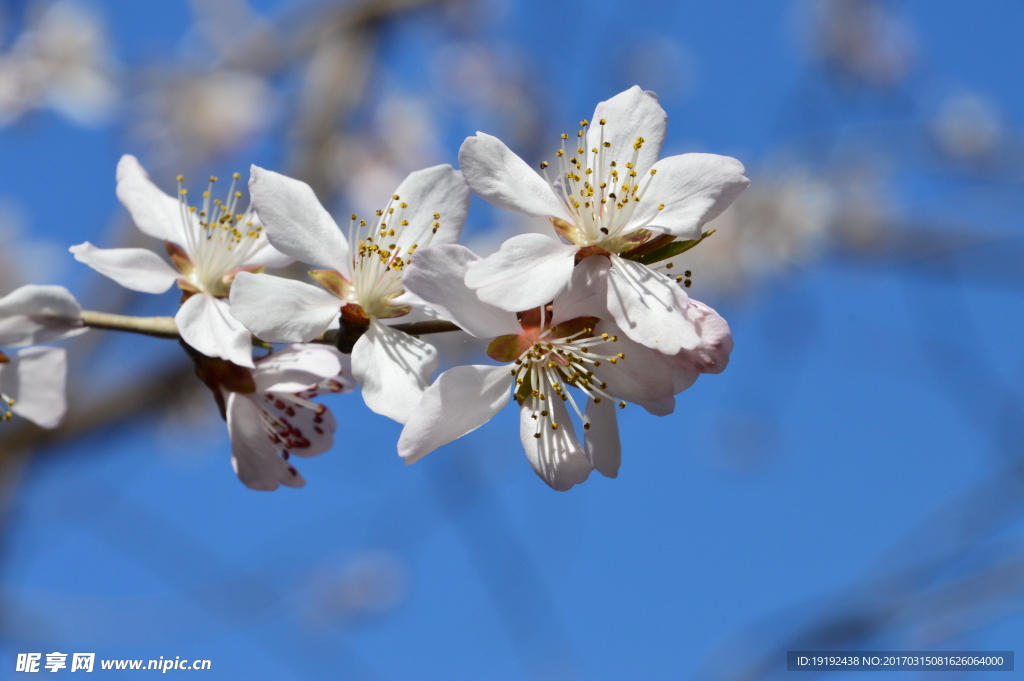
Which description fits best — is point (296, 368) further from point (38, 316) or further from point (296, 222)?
point (38, 316)

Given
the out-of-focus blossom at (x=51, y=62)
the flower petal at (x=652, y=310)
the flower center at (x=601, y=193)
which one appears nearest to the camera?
the flower petal at (x=652, y=310)

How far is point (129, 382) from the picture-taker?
3.67 metres

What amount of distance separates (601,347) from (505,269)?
8.9 inches

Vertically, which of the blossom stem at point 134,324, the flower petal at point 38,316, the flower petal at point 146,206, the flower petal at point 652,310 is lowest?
the flower petal at point 652,310

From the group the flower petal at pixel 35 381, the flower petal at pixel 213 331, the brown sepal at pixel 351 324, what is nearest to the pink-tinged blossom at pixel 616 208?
the brown sepal at pixel 351 324

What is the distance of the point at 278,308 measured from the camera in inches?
45.5

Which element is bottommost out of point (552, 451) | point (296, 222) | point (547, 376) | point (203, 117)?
point (552, 451)

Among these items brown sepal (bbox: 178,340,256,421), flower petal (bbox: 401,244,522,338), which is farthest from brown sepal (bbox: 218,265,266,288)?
flower petal (bbox: 401,244,522,338)

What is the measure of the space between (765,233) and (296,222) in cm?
564

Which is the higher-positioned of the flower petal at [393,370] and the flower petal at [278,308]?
the flower petal at [278,308]

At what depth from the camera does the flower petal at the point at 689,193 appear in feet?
3.69

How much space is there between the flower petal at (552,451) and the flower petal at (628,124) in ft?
1.32

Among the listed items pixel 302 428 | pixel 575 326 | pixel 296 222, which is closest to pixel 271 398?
pixel 302 428

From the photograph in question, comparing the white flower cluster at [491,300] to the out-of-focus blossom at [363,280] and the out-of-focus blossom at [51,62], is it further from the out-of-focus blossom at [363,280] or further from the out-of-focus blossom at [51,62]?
the out-of-focus blossom at [51,62]
